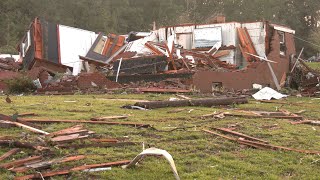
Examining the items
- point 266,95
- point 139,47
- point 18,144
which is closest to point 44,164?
point 18,144

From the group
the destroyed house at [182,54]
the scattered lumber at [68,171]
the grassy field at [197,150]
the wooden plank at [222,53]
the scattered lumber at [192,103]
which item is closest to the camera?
the scattered lumber at [68,171]

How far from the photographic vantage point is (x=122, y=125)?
29.6 feet

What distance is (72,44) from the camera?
82.7 feet

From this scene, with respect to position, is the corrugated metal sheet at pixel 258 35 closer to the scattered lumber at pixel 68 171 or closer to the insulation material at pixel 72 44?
the insulation material at pixel 72 44

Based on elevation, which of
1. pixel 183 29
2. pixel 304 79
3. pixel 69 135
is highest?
pixel 183 29

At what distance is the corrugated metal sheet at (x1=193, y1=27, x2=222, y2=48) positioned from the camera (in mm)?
23938

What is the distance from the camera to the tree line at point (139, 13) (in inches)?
2031

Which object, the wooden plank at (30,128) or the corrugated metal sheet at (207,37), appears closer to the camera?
the wooden plank at (30,128)

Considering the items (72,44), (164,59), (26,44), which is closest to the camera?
(164,59)

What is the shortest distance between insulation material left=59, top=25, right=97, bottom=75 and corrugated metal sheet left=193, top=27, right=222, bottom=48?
6.66 metres

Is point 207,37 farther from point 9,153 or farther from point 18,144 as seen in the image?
point 9,153

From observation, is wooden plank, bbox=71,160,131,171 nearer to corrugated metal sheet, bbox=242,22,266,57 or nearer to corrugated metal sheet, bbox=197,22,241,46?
corrugated metal sheet, bbox=242,22,266,57

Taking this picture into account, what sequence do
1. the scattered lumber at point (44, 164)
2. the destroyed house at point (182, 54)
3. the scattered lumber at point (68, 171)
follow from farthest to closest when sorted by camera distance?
the destroyed house at point (182, 54) → the scattered lumber at point (44, 164) → the scattered lumber at point (68, 171)

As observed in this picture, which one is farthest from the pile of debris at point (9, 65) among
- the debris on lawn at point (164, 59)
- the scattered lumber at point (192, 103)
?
the scattered lumber at point (192, 103)
